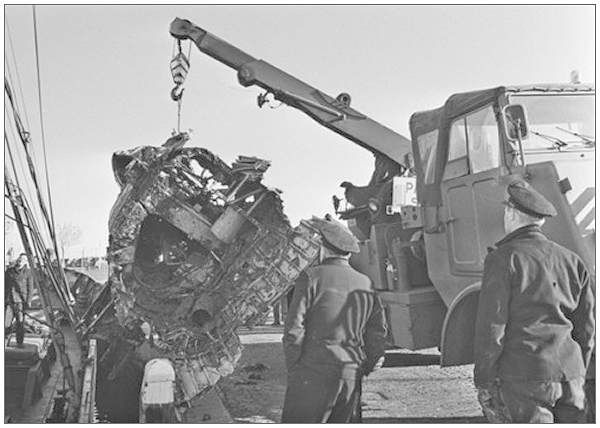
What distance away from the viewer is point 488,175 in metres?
4.52

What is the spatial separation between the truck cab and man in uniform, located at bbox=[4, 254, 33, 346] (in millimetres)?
3802

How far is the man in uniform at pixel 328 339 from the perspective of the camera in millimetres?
3500

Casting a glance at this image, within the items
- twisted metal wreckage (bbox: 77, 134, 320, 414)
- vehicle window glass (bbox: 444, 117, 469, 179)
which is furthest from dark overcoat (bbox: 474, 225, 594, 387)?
twisted metal wreckage (bbox: 77, 134, 320, 414)

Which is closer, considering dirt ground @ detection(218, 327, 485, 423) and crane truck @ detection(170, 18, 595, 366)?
crane truck @ detection(170, 18, 595, 366)

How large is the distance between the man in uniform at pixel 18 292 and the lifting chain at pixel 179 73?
2.01m

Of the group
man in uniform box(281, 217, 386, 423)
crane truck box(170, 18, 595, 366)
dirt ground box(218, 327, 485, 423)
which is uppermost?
crane truck box(170, 18, 595, 366)

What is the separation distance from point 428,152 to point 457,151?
1.39 feet

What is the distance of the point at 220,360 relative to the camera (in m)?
5.79

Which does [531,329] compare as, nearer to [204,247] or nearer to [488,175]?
[488,175]

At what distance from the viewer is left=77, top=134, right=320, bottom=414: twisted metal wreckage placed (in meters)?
5.95

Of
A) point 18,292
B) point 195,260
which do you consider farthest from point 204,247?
point 18,292

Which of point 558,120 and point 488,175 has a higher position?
point 558,120

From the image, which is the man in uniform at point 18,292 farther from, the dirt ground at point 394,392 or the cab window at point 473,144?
the cab window at point 473,144

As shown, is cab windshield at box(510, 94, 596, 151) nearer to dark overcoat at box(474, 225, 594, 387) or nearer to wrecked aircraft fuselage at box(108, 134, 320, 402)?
dark overcoat at box(474, 225, 594, 387)
